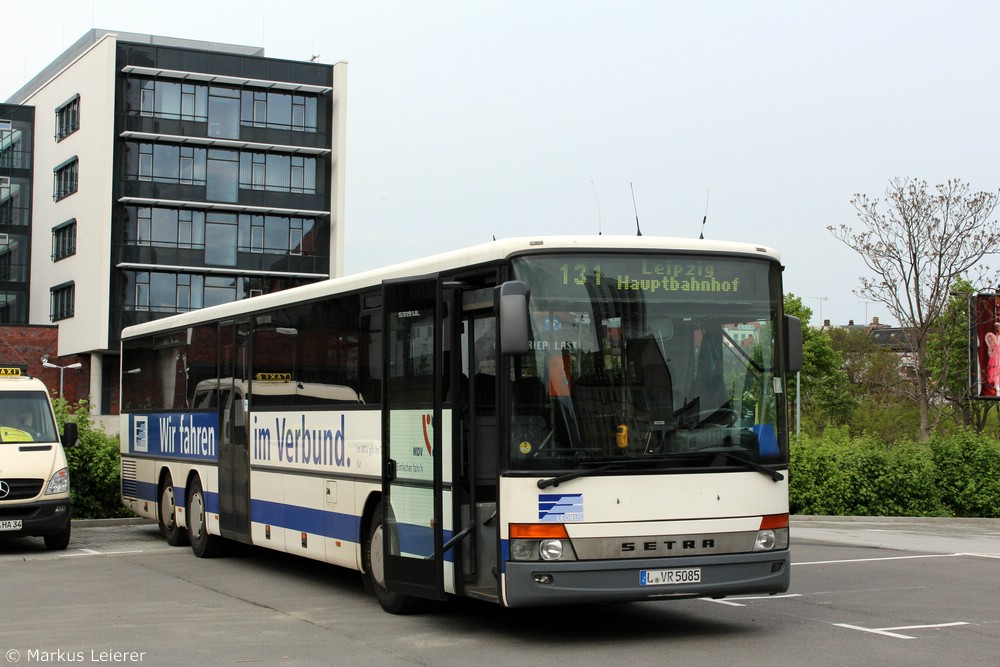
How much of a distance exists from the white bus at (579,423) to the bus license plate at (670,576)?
0.01m

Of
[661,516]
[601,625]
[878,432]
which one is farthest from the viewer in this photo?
[878,432]

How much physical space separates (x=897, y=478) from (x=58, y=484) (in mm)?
17303

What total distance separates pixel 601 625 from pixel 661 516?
73.9 inches

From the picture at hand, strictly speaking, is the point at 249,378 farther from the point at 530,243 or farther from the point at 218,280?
the point at 218,280

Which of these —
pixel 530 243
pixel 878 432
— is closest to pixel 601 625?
pixel 530 243

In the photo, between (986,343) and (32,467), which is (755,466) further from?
(986,343)

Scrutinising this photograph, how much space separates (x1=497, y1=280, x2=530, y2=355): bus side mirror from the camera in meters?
9.45

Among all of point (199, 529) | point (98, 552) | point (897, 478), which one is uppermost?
point (897, 478)

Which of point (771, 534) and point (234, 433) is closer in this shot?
point (771, 534)

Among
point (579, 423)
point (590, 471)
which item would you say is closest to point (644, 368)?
point (579, 423)

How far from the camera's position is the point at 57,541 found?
61.6 feet

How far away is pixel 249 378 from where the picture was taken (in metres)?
15.9

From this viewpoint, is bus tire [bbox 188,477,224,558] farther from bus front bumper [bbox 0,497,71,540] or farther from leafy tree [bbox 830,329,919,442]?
leafy tree [bbox 830,329,919,442]

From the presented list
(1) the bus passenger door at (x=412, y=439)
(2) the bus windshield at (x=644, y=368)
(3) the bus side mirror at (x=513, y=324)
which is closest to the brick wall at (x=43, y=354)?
(1) the bus passenger door at (x=412, y=439)
